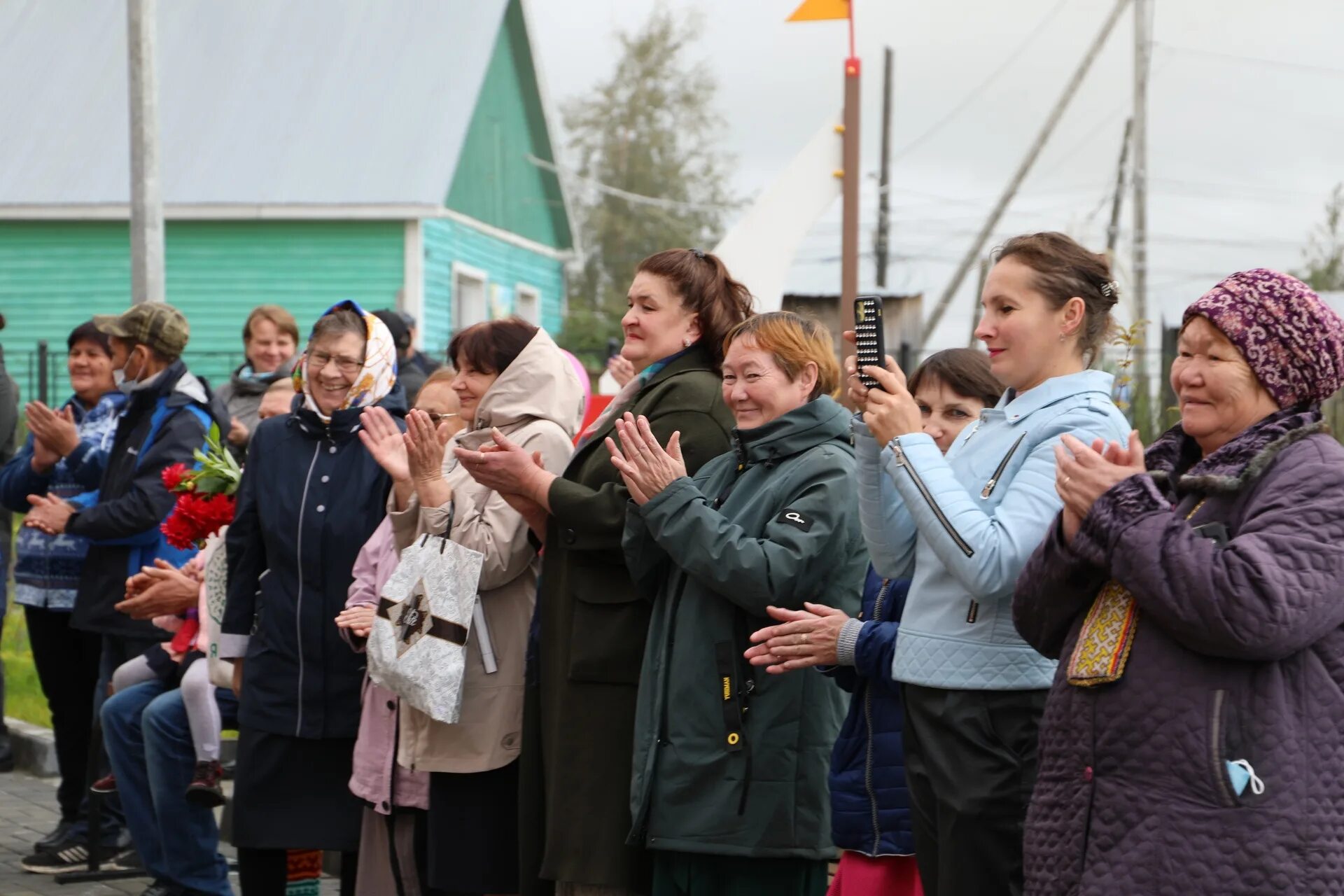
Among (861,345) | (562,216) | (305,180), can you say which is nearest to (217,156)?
(305,180)

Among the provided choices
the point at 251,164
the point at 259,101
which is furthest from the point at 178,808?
the point at 259,101

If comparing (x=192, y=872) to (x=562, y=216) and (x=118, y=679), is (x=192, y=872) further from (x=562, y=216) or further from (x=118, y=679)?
(x=562, y=216)

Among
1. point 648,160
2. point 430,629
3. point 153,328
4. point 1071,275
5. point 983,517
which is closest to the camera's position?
point 983,517

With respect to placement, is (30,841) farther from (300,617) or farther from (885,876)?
(885,876)

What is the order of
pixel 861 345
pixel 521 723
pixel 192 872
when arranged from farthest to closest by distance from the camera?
1. pixel 192 872
2. pixel 521 723
3. pixel 861 345


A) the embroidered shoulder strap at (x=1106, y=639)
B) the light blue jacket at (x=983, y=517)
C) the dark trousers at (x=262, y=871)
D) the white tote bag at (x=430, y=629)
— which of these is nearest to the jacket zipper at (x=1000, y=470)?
the light blue jacket at (x=983, y=517)

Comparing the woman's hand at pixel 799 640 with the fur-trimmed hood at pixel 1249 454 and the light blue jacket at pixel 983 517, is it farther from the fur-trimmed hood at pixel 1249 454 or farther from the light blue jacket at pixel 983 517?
the fur-trimmed hood at pixel 1249 454

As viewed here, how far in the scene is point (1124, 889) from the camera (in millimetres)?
2721

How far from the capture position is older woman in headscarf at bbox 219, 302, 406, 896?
5145mm

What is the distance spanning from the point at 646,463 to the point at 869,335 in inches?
31.0

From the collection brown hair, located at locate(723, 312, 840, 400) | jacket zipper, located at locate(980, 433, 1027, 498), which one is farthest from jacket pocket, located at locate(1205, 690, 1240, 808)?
brown hair, located at locate(723, 312, 840, 400)

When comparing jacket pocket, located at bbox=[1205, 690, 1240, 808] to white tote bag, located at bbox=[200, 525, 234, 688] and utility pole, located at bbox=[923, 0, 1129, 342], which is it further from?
utility pole, located at bbox=[923, 0, 1129, 342]

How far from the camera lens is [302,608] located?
518 cm

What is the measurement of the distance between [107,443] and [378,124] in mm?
15775
